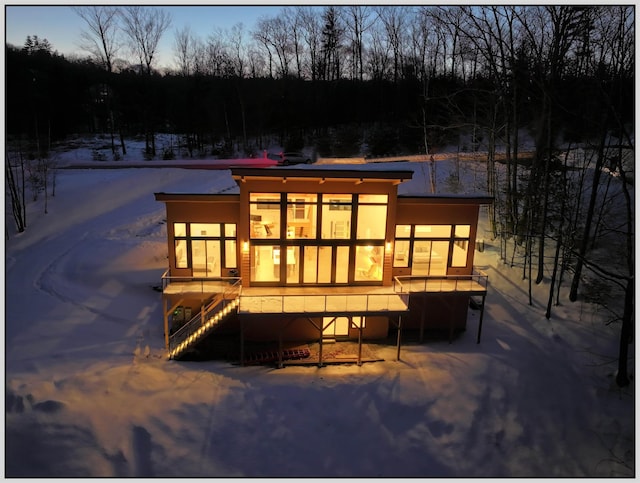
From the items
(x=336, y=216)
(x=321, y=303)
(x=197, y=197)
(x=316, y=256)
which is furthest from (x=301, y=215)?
(x=197, y=197)

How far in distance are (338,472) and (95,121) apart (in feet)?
139

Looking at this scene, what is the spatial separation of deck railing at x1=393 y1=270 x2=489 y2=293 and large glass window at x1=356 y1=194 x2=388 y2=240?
6.15 ft

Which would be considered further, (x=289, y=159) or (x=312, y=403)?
(x=289, y=159)

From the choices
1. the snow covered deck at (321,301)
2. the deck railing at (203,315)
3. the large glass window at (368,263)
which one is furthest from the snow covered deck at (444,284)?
the deck railing at (203,315)

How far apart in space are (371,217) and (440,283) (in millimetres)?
3526

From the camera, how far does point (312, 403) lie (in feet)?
34.6

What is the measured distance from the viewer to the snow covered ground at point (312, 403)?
8922 millimetres

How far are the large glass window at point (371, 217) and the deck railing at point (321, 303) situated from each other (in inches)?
84.1

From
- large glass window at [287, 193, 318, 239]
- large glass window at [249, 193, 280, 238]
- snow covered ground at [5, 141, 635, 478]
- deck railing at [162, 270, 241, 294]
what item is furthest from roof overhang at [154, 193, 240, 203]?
snow covered ground at [5, 141, 635, 478]

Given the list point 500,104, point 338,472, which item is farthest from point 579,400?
point 500,104

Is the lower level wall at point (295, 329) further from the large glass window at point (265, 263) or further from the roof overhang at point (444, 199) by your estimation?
the roof overhang at point (444, 199)

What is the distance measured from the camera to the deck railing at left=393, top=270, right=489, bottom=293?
13633 mm

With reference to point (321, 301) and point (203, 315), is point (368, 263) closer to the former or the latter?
point (321, 301)

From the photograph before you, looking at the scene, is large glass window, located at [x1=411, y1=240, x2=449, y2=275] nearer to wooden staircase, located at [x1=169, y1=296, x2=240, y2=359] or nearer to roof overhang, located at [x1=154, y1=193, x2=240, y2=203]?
wooden staircase, located at [x1=169, y1=296, x2=240, y2=359]
